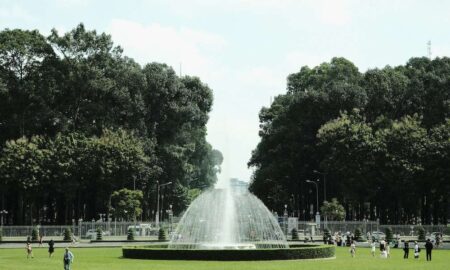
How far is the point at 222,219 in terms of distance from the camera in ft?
207

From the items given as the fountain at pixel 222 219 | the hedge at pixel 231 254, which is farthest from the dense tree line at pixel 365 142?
the hedge at pixel 231 254

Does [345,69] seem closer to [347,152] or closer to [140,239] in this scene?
[347,152]

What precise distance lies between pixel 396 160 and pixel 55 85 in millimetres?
52147

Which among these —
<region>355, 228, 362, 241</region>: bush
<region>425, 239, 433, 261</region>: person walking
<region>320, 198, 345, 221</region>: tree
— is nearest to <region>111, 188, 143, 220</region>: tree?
<region>320, 198, 345, 221</region>: tree

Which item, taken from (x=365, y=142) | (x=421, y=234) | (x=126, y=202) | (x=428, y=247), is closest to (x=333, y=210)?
(x=365, y=142)

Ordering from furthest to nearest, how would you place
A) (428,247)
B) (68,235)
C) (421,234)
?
1. (68,235)
2. (421,234)
3. (428,247)

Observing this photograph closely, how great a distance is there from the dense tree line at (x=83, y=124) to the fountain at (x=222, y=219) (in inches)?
1433

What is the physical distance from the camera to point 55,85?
106375mm

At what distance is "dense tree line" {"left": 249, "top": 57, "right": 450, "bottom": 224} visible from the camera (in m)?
96.0

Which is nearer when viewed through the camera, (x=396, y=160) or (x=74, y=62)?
(x=396, y=160)

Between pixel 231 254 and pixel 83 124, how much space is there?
215 feet

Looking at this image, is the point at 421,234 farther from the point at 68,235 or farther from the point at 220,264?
the point at 220,264

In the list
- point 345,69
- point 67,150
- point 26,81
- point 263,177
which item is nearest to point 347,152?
point 263,177

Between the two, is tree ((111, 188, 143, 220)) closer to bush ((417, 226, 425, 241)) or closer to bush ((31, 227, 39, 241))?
bush ((31, 227, 39, 241))
